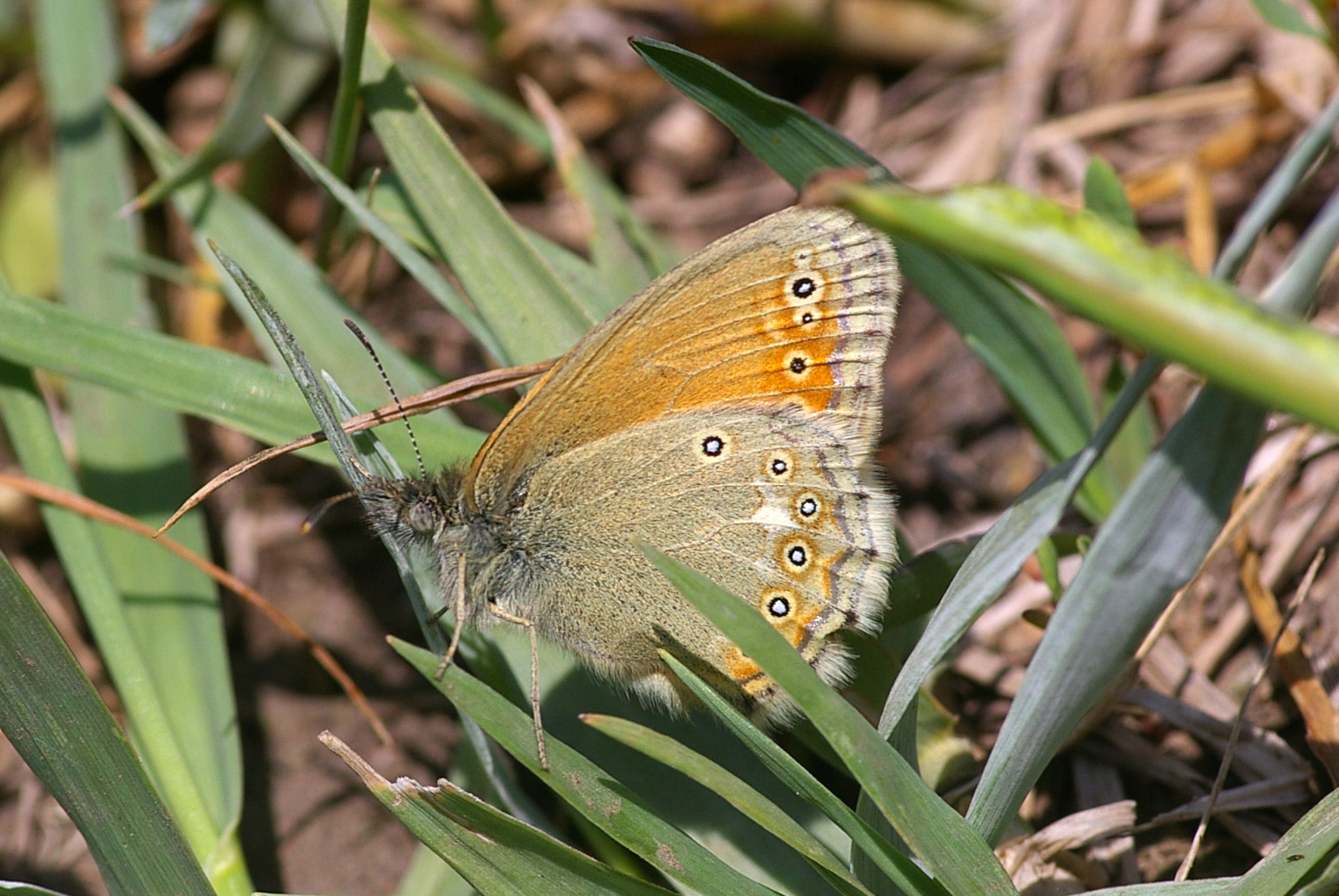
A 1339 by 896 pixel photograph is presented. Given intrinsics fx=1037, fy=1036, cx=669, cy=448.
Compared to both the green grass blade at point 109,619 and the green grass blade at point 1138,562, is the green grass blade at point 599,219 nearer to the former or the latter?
the green grass blade at point 109,619

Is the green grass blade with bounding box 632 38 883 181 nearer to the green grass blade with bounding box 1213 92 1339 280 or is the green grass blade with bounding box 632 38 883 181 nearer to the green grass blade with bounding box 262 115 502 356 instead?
the green grass blade with bounding box 262 115 502 356

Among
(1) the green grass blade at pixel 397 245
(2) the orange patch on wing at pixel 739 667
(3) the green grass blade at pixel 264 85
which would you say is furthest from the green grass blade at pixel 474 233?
(2) the orange patch on wing at pixel 739 667

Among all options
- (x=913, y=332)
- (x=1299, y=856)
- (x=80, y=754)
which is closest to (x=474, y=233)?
(x=80, y=754)

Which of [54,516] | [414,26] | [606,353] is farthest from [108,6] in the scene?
[606,353]

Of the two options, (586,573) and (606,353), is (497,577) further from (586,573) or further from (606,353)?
(606,353)

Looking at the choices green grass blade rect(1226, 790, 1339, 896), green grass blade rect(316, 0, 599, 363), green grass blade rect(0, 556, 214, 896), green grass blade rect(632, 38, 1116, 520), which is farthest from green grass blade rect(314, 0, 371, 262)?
green grass blade rect(1226, 790, 1339, 896)

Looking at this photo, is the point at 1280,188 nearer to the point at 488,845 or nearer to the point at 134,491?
the point at 488,845
